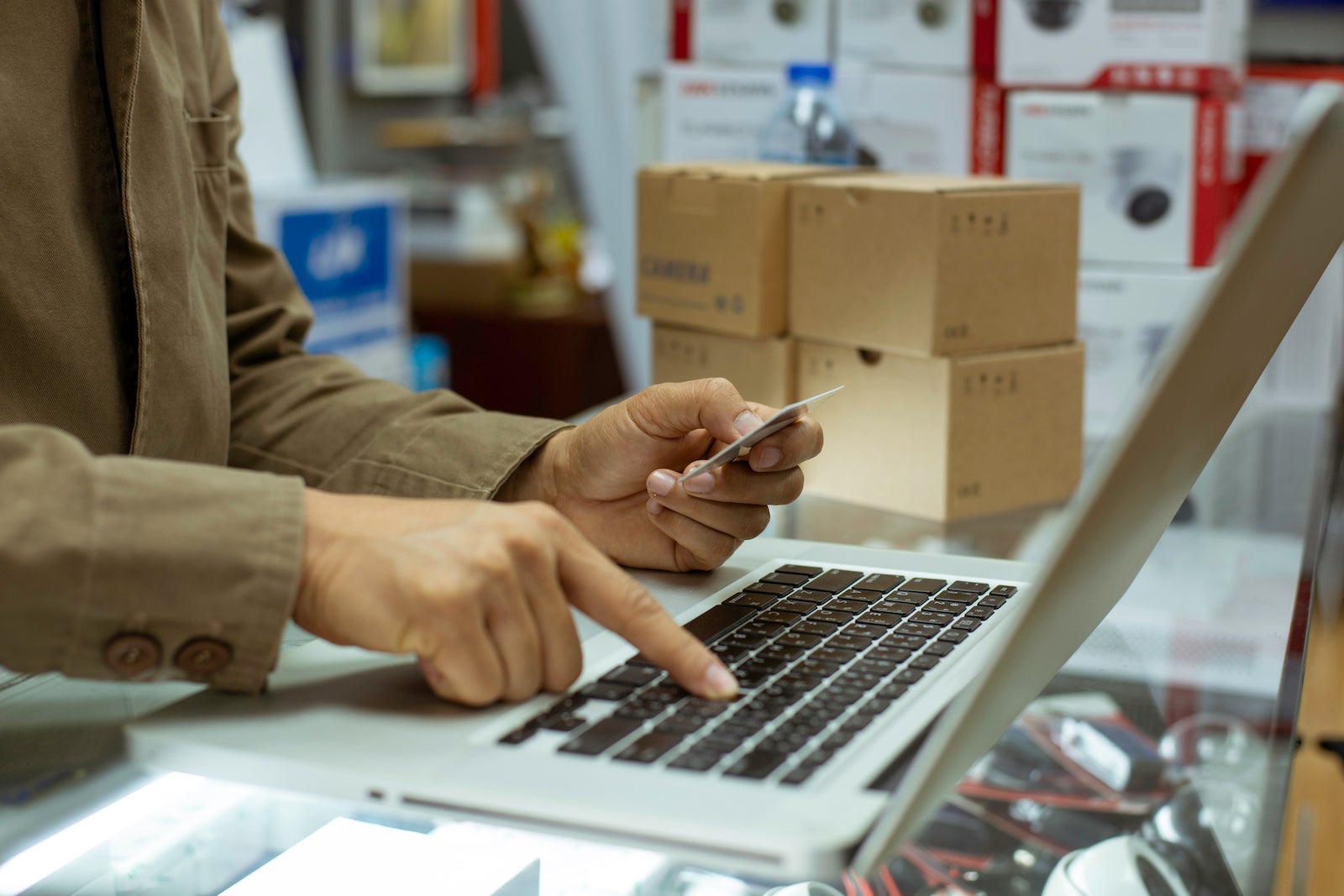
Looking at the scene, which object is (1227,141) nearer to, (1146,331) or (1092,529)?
(1146,331)

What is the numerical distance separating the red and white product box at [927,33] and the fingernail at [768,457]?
3.41 feet

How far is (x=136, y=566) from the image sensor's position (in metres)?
0.58

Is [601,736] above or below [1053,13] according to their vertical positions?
below

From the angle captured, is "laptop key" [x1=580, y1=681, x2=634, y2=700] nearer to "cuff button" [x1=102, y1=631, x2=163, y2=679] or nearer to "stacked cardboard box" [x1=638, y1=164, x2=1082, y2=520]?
"cuff button" [x1=102, y1=631, x2=163, y2=679]

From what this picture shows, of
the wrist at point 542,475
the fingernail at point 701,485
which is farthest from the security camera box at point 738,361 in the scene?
the fingernail at point 701,485

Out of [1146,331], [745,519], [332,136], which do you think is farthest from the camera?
[332,136]

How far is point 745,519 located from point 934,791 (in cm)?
37

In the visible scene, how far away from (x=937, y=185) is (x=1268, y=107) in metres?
0.93

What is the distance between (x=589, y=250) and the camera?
4.66 meters

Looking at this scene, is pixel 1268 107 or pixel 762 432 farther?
pixel 1268 107

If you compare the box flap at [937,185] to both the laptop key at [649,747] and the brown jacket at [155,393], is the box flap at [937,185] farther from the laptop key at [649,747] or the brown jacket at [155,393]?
the laptop key at [649,747]

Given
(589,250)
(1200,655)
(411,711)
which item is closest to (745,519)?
(411,711)

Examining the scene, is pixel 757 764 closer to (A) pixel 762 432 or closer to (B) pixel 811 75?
(A) pixel 762 432

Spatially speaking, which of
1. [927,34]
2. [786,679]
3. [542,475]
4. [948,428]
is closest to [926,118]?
[927,34]
